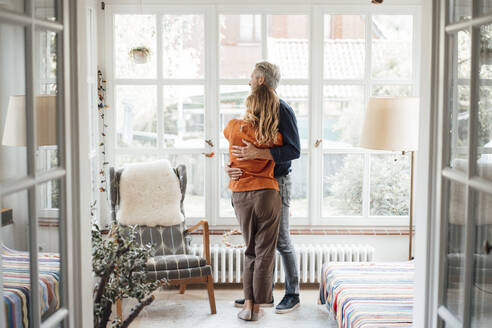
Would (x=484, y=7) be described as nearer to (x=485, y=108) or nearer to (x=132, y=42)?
(x=485, y=108)

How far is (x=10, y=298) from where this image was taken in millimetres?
1484

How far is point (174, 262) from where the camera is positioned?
160 inches

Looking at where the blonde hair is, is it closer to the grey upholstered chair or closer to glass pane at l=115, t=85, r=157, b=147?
the grey upholstered chair

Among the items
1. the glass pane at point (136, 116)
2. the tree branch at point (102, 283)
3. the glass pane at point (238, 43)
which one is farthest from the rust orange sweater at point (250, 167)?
the tree branch at point (102, 283)

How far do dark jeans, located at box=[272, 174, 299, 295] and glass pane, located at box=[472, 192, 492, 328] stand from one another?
249 cm

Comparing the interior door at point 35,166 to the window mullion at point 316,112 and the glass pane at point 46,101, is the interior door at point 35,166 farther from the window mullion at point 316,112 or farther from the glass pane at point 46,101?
the window mullion at point 316,112

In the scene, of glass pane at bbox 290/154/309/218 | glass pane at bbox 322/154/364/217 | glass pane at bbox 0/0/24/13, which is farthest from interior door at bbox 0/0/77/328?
glass pane at bbox 322/154/364/217

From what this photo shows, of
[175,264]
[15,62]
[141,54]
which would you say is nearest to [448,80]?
[15,62]

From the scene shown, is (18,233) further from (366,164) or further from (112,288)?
(366,164)

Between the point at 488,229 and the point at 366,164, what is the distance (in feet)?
11.0

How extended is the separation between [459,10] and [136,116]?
3.50 m

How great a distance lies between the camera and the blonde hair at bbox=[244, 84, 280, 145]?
386cm

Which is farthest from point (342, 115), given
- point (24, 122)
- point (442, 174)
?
point (24, 122)

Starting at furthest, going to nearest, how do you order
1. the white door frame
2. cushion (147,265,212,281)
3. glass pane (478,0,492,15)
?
1. cushion (147,265,212,281)
2. the white door frame
3. glass pane (478,0,492,15)
